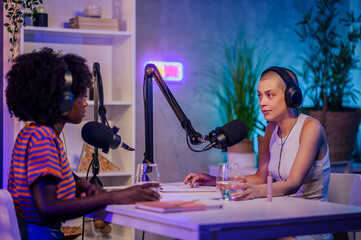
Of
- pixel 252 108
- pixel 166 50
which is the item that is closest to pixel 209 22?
pixel 166 50

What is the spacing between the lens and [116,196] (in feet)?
6.52

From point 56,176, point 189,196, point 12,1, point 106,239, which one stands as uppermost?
point 12,1

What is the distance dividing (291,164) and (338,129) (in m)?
2.09

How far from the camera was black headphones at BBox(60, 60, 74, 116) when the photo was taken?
1987 millimetres

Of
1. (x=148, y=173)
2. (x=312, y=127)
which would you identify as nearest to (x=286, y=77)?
(x=312, y=127)

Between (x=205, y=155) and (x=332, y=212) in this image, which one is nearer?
(x=332, y=212)

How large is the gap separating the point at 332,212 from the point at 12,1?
2.70m

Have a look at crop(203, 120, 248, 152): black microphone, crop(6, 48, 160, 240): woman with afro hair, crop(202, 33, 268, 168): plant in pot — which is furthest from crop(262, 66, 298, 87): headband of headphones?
crop(202, 33, 268, 168): plant in pot

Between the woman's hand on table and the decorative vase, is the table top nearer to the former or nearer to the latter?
the woman's hand on table

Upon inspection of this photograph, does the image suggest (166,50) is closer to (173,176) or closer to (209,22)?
(209,22)

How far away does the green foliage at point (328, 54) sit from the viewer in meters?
4.91

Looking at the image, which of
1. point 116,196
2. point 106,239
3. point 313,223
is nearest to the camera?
point 313,223

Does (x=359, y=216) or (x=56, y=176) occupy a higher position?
(x=56, y=176)

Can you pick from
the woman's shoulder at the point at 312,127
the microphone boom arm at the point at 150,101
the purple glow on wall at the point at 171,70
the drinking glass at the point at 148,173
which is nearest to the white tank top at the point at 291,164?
the woman's shoulder at the point at 312,127
